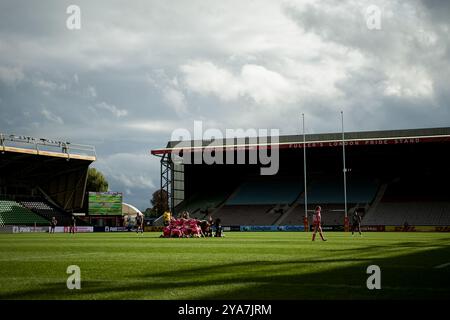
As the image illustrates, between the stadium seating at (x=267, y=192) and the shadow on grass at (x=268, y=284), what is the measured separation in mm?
56751

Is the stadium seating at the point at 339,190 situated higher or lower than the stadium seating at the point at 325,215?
higher

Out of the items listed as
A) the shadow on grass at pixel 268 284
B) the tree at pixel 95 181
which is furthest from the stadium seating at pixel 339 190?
the shadow on grass at pixel 268 284

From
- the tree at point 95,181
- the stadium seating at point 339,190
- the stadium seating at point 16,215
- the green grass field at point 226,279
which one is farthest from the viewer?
the tree at point 95,181

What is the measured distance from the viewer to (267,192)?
71.3 metres

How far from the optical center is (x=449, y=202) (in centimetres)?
6069

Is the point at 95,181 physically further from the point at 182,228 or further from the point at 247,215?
the point at 182,228

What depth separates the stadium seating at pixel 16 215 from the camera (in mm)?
61875

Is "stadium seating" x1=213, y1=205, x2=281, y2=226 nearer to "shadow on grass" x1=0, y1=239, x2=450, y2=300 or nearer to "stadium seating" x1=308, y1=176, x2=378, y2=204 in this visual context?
"stadium seating" x1=308, y1=176, x2=378, y2=204

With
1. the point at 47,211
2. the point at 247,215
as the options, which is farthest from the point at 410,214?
the point at 47,211

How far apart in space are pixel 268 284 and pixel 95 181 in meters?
99.6

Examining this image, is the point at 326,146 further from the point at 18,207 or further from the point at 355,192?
the point at 18,207

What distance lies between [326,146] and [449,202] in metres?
15.0

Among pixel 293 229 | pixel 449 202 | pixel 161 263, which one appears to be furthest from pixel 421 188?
pixel 161 263

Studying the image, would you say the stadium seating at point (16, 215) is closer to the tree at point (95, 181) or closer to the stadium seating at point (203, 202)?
the stadium seating at point (203, 202)
